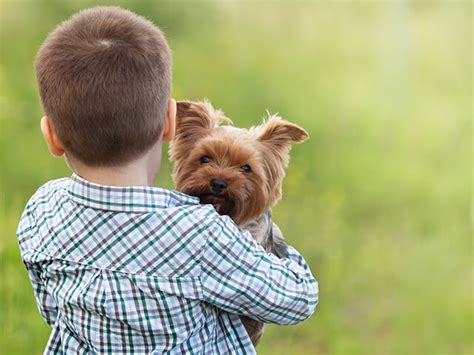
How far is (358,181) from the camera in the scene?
525 cm

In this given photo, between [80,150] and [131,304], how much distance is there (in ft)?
1.19

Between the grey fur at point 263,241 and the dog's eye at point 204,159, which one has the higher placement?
the dog's eye at point 204,159

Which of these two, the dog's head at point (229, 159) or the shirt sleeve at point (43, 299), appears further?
the dog's head at point (229, 159)

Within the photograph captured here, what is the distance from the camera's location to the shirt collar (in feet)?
5.94

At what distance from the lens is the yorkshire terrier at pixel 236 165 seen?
7.20ft

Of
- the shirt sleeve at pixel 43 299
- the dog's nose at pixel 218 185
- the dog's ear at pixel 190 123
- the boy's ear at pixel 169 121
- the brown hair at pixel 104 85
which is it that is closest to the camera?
the brown hair at pixel 104 85

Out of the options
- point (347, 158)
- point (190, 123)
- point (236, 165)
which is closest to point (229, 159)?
point (236, 165)

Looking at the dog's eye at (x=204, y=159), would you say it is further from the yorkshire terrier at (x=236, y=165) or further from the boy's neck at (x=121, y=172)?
the boy's neck at (x=121, y=172)

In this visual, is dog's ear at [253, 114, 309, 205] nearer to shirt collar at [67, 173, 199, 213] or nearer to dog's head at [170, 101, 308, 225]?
dog's head at [170, 101, 308, 225]

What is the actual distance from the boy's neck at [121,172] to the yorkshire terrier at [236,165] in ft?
1.07

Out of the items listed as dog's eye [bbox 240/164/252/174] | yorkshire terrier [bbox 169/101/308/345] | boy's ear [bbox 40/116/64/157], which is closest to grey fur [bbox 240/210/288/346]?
yorkshire terrier [bbox 169/101/308/345]

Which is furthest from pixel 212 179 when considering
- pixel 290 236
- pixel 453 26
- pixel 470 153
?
pixel 453 26

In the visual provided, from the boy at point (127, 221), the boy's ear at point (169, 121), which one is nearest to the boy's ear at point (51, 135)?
the boy at point (127, 221)

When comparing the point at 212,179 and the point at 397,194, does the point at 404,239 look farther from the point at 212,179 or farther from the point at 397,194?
the point at 212,179
